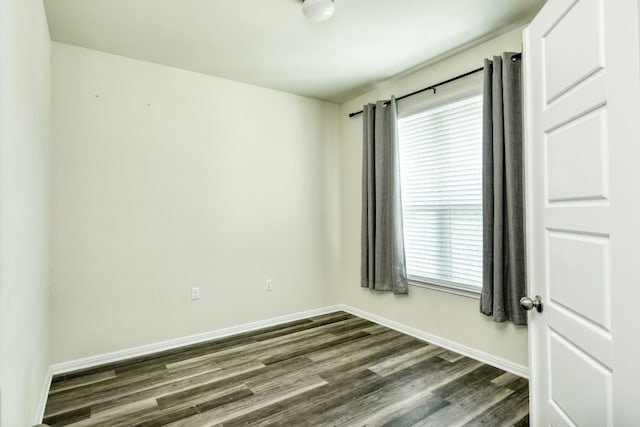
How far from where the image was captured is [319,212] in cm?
412

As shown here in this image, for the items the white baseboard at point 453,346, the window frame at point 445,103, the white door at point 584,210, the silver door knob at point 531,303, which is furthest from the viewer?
the window frame at point 445,103

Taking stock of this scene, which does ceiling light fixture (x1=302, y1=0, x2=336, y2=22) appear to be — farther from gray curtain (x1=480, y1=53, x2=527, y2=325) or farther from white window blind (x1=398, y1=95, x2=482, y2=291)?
white window blind (x1=398, y1=95, x2=482, y2=291)

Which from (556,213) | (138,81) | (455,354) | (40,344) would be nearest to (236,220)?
(138,81)

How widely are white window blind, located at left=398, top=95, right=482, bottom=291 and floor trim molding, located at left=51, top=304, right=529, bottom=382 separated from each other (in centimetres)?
53

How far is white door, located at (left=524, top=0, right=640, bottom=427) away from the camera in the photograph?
2.94 ft

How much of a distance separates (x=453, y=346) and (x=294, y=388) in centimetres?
150

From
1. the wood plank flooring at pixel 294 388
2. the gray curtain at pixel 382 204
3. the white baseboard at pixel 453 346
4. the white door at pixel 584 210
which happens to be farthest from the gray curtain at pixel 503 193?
the white door at pixel 584 210

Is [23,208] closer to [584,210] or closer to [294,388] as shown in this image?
[294,388]

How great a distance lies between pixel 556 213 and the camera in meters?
1.28

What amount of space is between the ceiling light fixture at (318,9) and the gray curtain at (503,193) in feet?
4.20

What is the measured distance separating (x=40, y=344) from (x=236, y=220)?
5.95 feet

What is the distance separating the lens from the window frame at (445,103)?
2.84 m

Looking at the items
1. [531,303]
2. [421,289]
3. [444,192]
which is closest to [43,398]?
[531,303]

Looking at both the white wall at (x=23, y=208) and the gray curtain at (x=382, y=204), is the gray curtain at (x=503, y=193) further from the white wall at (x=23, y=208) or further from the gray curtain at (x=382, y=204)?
the white wall at (x=23, y=208)
